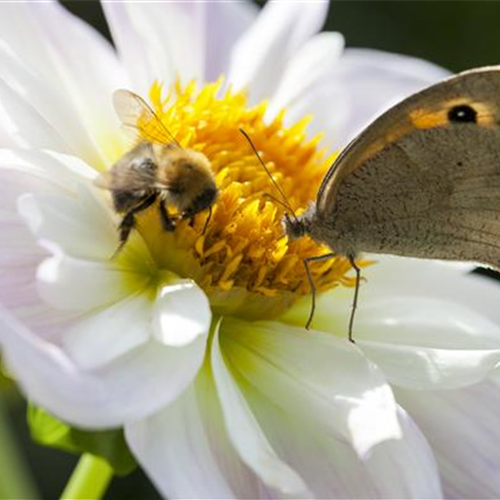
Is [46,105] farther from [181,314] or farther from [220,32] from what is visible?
[220,32]

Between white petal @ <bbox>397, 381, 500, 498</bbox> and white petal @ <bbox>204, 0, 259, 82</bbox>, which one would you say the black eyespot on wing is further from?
white petal @ <bbox>204, 0, 259, 82</bbox>

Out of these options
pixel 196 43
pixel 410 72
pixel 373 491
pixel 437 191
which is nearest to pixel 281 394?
pixel 373 491

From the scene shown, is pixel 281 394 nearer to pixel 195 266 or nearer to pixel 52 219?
pixel 195 266

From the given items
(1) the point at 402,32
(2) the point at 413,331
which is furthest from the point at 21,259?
(1) the point at 402,32

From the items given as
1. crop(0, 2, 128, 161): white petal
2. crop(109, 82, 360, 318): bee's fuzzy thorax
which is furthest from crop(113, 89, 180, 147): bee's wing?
crop(0, 2, 128, 161): white petal

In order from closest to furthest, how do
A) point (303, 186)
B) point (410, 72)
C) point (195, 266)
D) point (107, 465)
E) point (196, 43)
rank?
point (107, 465)
point (195, 266)
point (303, 186)
point (196, 43)
point (410, 72)

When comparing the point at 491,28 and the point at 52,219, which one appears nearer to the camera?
the point at 52,219
